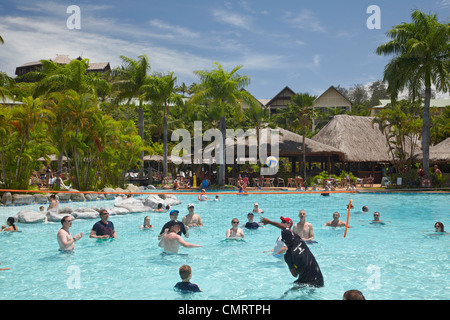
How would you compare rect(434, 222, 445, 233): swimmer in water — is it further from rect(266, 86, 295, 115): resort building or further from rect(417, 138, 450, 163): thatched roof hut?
rect(266, 86, 295, 115): resort building

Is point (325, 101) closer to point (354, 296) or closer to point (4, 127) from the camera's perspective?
point (4, 127)

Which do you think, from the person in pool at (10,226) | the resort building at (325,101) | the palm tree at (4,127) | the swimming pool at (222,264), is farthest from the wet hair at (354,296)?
the resort building at (325,101)

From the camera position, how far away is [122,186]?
2709 centimetres

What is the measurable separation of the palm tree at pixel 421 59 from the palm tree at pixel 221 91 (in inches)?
428

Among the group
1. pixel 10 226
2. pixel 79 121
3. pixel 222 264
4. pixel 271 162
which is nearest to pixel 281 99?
pixel 271 162

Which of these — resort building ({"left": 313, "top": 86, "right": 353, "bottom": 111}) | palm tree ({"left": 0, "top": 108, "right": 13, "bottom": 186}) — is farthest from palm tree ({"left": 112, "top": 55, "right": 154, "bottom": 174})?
resort building ({"left": 313, "top": 86, "right": 353, "bottom": 111})

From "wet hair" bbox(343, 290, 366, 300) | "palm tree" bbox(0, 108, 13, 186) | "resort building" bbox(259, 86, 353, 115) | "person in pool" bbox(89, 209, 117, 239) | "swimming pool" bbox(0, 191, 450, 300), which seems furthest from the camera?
"resort building" bbox(259, 86, 353, 115)

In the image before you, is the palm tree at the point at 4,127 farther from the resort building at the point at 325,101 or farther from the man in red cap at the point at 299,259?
the resort building at the point at 325,101

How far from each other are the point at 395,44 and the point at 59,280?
2892 centimetres

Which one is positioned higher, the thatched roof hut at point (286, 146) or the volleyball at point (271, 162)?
the thatched roof hut at point (286, 146)

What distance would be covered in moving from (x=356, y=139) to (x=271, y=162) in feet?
32.1

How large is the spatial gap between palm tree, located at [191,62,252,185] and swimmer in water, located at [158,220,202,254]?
20.5 meters

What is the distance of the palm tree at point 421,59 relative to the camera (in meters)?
28.1

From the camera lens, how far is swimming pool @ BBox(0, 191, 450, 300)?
Answer: 25.2 ft
